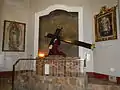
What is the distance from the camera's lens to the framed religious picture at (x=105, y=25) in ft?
14.6

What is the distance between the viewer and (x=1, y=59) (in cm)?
622

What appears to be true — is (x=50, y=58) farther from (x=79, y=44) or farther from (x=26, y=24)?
(x=26, y=24)

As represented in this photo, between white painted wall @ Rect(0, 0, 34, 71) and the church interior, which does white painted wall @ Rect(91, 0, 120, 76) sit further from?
white painted wall @ Rect(0, 0, 34, 71)

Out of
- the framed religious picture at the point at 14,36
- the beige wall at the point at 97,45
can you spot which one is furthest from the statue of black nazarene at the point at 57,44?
the framed religious picture at the point at 14,36

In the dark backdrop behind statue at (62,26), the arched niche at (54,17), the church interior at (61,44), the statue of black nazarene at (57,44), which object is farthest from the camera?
the dark backdrop behind statue at (62,26)

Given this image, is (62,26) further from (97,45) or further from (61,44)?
(97,45)

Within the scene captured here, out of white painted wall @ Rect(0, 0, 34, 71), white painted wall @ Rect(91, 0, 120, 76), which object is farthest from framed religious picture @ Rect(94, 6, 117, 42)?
white painted wall @ Rect(0, 0, 34, 71)

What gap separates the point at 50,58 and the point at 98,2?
2.38 meters

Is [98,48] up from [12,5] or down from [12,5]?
down

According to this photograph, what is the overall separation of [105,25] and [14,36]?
376cm

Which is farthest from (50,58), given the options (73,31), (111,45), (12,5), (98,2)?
(12,5)

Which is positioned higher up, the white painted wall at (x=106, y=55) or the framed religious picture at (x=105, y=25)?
the framed religious picture at (x=105, y=25)

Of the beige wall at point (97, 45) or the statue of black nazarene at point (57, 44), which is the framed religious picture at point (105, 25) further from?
the statue of black nazarene at point (57, 44)

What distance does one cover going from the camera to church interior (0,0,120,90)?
453 centimetres
